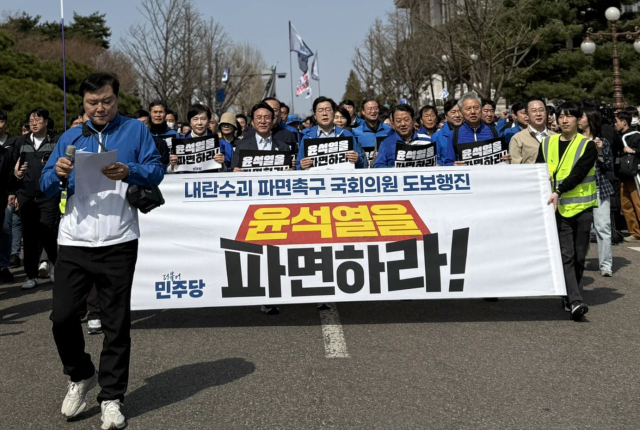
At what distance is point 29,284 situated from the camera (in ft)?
32.8

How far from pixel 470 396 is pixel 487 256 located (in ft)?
8.09

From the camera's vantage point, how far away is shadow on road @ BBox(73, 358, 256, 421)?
501cm

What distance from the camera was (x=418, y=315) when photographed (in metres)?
7.61

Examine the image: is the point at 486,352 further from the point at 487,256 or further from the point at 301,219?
the point at 301,219

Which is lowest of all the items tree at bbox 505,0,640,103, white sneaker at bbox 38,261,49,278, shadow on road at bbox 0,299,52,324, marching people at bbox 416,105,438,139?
shadow on road at bbox 0,299,52,324

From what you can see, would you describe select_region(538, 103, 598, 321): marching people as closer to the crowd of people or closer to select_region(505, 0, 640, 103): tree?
the crowd of people

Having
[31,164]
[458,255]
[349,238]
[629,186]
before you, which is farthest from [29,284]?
[629,186]

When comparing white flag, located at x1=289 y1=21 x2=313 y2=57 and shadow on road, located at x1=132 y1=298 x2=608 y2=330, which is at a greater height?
white flag, located at x1=289 y1=21 x2=313 y2=57

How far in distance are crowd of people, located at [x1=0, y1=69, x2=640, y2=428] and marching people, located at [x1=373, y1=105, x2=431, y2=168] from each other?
13mm

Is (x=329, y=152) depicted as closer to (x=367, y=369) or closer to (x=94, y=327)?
(x=94, y=327)

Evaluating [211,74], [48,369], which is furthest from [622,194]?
[211,74]

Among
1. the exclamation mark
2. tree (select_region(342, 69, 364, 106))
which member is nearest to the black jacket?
the exclamation mark

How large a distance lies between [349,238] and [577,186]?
213 cm

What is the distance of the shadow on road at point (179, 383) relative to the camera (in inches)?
197
